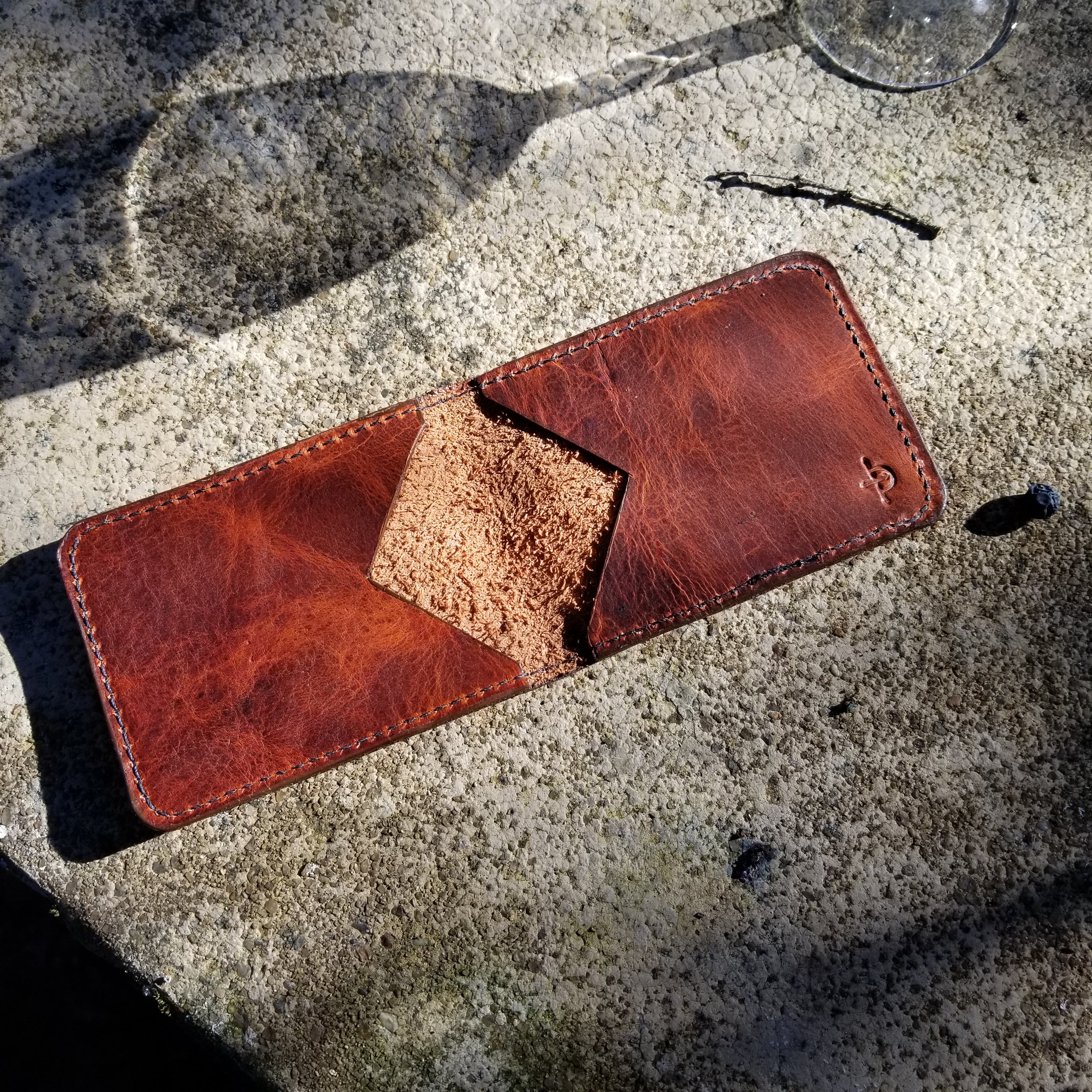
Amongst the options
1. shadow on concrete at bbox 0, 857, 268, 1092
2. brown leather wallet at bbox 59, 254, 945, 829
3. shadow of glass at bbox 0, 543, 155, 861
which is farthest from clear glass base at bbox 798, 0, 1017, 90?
shadow on concrete at bbox 0, 857, 268, 1092

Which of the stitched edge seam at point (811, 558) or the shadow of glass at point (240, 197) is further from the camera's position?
the shadow of glass at point (240, 197)

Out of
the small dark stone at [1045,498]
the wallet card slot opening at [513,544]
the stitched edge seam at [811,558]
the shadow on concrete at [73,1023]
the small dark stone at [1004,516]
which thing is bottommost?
the shadow on concrete at [73,1023]

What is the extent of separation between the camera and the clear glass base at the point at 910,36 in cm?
153

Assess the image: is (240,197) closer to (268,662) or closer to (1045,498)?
(268,662)

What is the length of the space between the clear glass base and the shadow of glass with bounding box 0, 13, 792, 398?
0.76 ft

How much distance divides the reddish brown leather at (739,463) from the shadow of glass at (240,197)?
21.7 inches

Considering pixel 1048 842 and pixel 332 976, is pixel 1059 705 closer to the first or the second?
pixel 1048 842

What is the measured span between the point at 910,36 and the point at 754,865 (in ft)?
5.37

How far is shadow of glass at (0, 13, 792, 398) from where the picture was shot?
1.62 meters

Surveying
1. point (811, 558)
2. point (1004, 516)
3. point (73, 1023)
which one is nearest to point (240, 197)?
point (811, 558)

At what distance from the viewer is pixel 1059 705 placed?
1551mm

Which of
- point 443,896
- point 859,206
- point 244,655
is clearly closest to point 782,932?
point 443,896

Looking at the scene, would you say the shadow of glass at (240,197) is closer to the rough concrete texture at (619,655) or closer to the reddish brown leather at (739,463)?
the rough concrete texture at (619,655)

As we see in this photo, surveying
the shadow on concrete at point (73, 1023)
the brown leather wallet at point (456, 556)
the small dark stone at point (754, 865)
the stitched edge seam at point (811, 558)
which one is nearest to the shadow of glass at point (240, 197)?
the brown leather wallet at point (456, 556)
